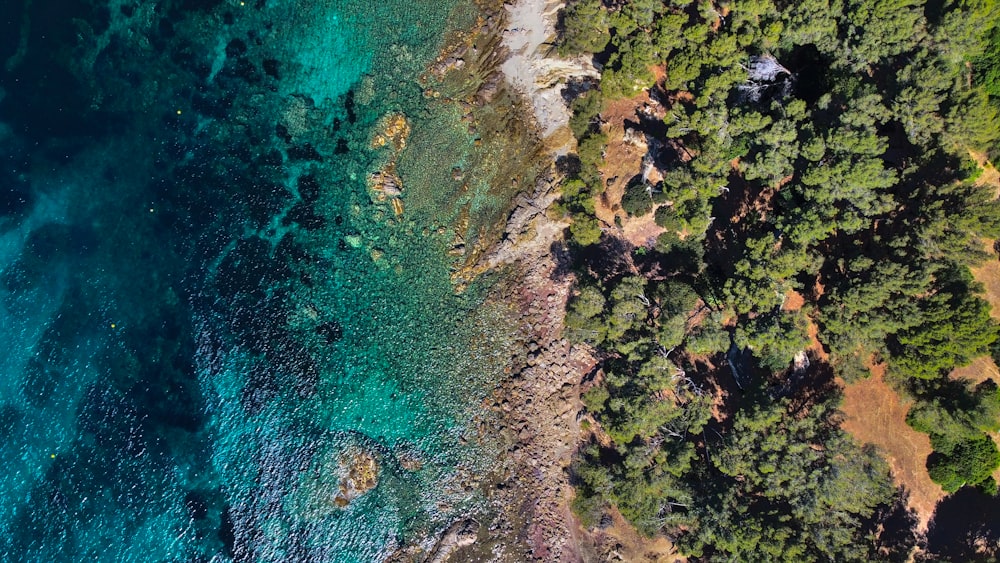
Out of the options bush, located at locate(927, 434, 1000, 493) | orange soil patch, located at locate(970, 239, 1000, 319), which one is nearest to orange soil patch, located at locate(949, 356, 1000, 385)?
orange soil patch, located at locate(970, 239, 1000, 319)

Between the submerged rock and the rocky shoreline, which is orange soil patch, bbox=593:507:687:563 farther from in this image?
the submerged rock

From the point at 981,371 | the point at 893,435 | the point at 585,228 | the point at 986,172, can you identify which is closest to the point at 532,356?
the point at 585,228

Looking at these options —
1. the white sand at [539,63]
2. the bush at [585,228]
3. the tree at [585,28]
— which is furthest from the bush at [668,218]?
the tree at [585,28]

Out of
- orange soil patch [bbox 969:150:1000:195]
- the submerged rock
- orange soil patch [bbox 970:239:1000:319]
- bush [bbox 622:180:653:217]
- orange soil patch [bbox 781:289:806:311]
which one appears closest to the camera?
orange soil patch [bbox 969:150:1000:195]

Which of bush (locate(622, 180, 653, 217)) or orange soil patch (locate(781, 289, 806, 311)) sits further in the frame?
bush (locate(622, 180, 653, 217))

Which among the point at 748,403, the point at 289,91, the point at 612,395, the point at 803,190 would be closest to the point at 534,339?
the point at 612,395

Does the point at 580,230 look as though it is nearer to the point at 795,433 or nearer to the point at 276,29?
the point at 795,433
